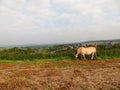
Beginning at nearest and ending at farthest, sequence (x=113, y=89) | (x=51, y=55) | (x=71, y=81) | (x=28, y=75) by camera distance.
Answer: (x=113, y=89) < (x=71, y=81) < (x=28, y=75) < (x=51, y=55)

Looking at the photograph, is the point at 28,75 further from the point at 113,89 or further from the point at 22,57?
the point at 22,57

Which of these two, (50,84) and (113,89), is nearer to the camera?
(113,89)

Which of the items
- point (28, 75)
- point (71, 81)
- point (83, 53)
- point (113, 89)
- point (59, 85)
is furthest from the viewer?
point (83, 53)

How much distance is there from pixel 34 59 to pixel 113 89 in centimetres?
1481

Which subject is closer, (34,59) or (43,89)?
(43,89)

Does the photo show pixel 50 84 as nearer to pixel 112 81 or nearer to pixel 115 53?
pixel 112 81

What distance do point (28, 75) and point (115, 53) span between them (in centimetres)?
1119

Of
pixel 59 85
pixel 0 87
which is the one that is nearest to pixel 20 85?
pixel 0 87

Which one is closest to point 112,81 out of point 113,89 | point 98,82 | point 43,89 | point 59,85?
point 98,82

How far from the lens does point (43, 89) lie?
10.2 m

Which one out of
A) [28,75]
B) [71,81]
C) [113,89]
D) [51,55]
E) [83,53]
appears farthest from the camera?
[51,55]

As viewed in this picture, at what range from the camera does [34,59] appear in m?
23.8

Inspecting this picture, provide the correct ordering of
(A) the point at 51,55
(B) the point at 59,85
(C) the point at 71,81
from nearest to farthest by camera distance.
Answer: (B) the point at 59,85 → (C) the point at 71,81 → (A) the point at 51,55

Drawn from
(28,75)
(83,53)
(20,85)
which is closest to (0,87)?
(20,85)
